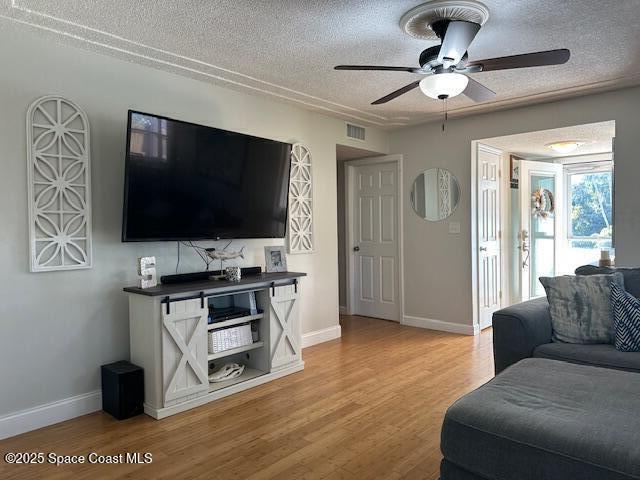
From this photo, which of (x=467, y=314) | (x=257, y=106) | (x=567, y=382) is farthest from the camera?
(x=467, y=314)

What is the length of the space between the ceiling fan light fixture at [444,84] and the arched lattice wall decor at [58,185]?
2185 millimetres

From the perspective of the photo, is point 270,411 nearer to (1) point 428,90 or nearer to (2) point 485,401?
(2) point 485,401

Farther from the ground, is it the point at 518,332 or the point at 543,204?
the point at 543,204

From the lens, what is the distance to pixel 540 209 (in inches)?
241

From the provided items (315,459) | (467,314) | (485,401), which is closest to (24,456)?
(315,459)

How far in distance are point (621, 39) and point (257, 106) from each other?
2.77 metres

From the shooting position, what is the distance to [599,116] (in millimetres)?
4113

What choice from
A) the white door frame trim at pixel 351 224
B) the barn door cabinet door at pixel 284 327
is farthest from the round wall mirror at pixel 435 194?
the barn door cabinet door at pixel 284 327

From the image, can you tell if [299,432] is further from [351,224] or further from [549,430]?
[351,224]

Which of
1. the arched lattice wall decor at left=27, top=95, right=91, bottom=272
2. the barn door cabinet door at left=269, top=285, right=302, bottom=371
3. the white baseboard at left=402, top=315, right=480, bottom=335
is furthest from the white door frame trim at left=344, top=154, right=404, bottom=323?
the arched lattice wall decor at left=27, top=95, right=91, bottom=272

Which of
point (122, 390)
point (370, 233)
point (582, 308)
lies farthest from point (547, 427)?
point (370, 233)

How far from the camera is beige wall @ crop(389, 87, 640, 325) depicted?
3955 mm

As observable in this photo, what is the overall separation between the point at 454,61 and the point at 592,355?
180 centimetres

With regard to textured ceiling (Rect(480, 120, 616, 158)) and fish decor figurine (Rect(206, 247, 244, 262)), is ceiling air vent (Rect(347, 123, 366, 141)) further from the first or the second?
fish decor figurine (Rect(206, 247, 244, 262))
